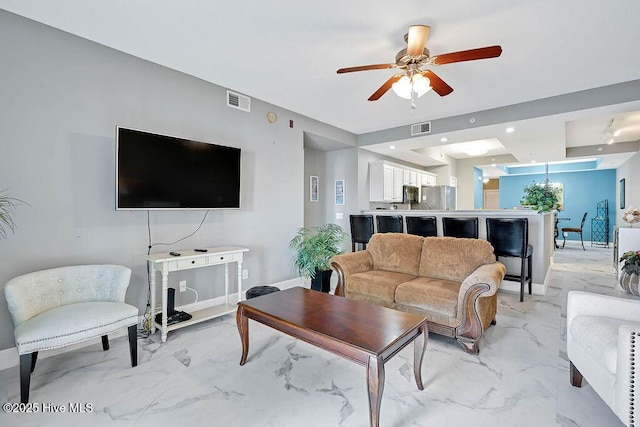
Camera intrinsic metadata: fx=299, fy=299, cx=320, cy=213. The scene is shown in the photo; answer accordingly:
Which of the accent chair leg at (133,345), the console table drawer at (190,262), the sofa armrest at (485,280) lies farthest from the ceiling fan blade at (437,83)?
the accent chair leg at (133,345)

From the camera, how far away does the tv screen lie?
2721mm

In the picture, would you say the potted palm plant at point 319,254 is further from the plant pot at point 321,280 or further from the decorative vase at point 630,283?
the decorative vase at point 630,283

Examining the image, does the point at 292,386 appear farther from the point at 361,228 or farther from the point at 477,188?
the point at 477,188

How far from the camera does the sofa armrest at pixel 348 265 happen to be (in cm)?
335

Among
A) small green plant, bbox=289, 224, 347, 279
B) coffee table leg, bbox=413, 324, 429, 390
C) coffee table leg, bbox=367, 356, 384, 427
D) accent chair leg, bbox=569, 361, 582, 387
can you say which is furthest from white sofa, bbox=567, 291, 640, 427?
small green plant, bbox=289, 224, 347, 279

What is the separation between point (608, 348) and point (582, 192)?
436 inches

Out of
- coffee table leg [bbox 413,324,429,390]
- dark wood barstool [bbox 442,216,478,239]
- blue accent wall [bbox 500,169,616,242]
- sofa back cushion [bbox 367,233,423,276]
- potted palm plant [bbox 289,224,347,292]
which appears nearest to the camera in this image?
coffee table leg [bbox 413,324,429,390]

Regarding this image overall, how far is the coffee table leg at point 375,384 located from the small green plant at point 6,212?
2894 mm

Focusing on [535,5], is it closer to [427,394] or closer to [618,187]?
[427,394]

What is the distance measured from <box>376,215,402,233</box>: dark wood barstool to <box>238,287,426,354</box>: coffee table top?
2660 mm

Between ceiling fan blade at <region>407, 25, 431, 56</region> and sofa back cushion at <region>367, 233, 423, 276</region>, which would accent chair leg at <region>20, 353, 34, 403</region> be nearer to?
sofa back cushion at <region>367, 233, 423, 276</region>

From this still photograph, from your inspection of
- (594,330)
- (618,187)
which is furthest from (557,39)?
(618,187)

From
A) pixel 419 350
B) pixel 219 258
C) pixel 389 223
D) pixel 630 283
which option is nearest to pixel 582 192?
pixel 630 283

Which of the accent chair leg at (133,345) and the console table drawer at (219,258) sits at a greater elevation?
the console table drawer at (219,258)
